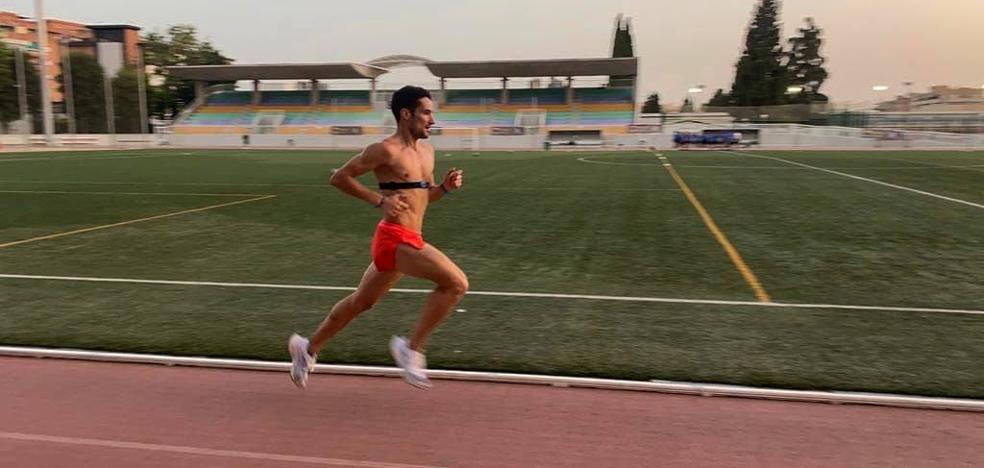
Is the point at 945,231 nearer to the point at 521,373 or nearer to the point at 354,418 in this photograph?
the point at 521,373

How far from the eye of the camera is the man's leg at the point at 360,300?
4117 millimetres

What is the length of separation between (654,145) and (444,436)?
56114 mm

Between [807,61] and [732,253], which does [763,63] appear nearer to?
[807,61]

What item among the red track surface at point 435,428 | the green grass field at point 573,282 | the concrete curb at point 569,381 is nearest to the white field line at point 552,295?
the green grass field at point 573,282

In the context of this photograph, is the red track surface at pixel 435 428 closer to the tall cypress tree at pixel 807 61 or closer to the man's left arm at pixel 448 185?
the man's left arm at pixel 448 185

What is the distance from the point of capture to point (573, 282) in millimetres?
7289

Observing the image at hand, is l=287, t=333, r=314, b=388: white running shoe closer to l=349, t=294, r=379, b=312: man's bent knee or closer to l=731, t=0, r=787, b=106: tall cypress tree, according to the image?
l=349, t=294, r=379, b=312: man's bent knee

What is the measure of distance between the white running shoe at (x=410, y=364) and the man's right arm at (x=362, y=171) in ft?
3.17

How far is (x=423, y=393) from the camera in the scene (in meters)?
4.16

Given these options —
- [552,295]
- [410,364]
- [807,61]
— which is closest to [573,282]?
[552,295]

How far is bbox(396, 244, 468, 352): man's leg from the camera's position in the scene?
13.1 feet

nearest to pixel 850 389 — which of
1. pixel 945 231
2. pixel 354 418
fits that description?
pixel 354 418

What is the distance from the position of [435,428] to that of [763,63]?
106 metres

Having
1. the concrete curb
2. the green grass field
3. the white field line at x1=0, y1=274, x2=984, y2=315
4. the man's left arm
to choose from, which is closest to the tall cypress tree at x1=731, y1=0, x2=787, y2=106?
the green grass field
